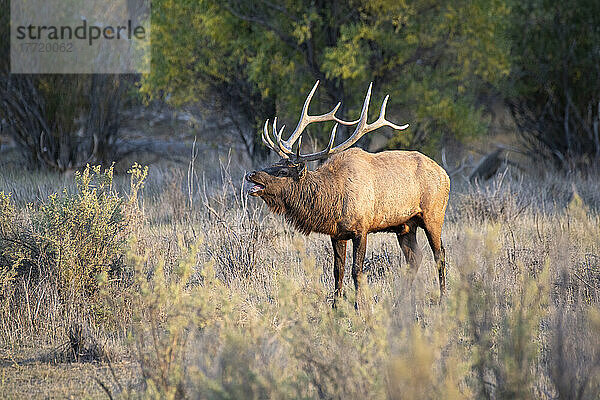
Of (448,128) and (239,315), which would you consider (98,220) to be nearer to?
(239,315)

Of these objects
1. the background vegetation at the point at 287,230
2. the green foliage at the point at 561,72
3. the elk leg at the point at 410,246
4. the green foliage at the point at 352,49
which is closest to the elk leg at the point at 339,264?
the background vegetation at the point at 287,230

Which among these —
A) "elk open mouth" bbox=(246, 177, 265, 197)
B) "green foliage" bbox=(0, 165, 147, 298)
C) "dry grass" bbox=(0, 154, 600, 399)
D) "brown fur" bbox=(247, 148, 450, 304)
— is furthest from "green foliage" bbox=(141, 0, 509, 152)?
"elk open mouth" bbox=(246, 177, 265, 197)

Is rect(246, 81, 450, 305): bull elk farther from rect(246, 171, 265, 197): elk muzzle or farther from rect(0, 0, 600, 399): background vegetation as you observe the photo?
rect(0, 0, 600, 399): background vegetation

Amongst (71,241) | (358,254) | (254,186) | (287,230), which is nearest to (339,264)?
(358,254)

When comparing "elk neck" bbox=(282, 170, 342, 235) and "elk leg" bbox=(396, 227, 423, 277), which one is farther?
"elk leg" bbox=(396, 227, 423, 277)

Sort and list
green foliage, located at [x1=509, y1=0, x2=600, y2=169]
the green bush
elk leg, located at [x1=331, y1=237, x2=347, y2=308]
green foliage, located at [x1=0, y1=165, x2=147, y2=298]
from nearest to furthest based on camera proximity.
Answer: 1. the green bush
2. green foliage, located at [x1=0, y1=165, x2=147, y2=298]
3. elk leg, located at [x1=331, y1=237, x2=347, y2=308]
4. green foliage, located at [x1=509, y1=0, x2=600, y2=169]

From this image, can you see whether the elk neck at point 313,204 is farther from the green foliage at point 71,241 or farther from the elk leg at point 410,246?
the green foliage at point 71,241

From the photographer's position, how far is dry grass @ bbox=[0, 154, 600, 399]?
331 centimetres

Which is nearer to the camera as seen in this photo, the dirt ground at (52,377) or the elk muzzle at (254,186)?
the dirt ground at (52,377)

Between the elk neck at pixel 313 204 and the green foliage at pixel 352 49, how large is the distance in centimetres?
782

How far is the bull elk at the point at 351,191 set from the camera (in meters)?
5.96

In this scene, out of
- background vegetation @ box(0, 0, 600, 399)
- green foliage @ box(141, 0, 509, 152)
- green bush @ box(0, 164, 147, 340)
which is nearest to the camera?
background vegetation @ box(0, 0, 600, 399)

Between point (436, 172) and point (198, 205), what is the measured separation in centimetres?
570

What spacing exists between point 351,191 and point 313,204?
34cm
